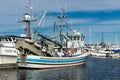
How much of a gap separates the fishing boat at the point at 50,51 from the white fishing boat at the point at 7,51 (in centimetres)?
131

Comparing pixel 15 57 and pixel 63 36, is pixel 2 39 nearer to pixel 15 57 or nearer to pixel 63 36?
pixel 15 57

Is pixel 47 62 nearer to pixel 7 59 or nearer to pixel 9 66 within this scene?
pixel 9 66

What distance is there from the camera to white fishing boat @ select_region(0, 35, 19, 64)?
79062 millimetres

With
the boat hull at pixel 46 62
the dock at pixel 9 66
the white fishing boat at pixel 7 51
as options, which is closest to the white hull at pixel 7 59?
the white fishing boat at pixel 7 51

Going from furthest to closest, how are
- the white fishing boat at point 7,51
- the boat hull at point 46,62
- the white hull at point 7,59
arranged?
the boat hull at point 46,62 → the white hull at point 7,59 → the white fishing boat at point 7,51

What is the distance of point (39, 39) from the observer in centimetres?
9006

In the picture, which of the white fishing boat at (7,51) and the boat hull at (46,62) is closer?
the white fishing boat at (7,51)

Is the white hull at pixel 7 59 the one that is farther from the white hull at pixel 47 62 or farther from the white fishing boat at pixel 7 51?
the white hull at pixel 47 62

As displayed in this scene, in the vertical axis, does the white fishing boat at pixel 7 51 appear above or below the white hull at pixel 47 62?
above

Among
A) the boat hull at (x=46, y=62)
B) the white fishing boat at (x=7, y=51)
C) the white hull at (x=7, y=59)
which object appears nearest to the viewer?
the white fishing boat at (x=7, y=51)

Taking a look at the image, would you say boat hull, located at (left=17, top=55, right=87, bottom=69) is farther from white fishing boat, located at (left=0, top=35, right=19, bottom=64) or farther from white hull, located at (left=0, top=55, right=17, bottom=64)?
white fishing boat, located at (left=0, top=35, right=19, bottom=64)

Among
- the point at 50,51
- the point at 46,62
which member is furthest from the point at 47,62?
the point at 50,51

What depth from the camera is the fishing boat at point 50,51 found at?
8075 centimetres

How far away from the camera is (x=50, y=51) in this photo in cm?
8894
